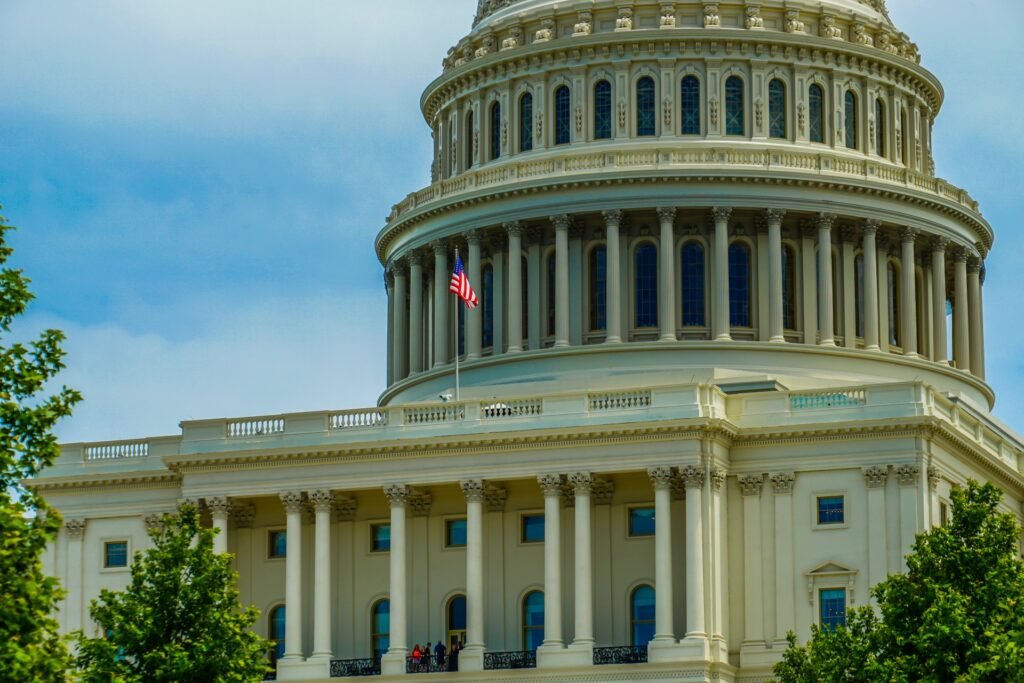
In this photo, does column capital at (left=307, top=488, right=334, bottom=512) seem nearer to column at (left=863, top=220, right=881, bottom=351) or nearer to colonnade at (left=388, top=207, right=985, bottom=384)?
colonnade at (left=388, top=207, right=985, bottom=384)

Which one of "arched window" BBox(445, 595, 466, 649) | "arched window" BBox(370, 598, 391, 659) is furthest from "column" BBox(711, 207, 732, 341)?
"arched window" BBox(370, 598, 391, 659)

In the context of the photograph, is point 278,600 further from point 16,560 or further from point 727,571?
point 16,560

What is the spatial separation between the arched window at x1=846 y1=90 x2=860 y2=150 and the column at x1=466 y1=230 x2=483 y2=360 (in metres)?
15.8

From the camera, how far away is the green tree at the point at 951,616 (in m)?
66.6

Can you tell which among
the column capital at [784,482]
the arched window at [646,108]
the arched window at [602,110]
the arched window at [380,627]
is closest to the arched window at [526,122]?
the arched window at [602,110]

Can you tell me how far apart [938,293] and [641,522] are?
2177 cm

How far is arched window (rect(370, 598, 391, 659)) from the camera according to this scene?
92188 mm

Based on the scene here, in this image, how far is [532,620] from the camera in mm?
90625

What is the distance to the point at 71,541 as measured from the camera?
316 ft

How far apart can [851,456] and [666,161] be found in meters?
19.7

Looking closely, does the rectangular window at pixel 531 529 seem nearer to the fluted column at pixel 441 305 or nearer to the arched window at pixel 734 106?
the fluted column at pixel 441 305

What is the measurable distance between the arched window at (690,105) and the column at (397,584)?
22.7 metres

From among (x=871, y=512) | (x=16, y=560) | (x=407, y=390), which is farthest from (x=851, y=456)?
(x=16, y=560)

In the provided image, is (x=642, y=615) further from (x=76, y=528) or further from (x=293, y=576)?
(x=76, y=528)
